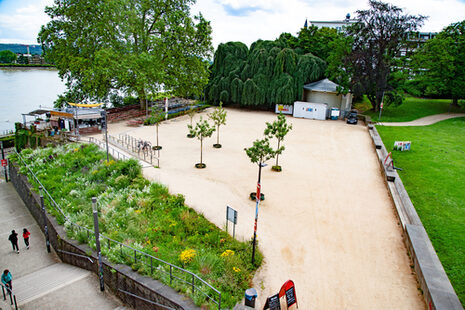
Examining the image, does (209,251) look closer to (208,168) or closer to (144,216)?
(144,216)

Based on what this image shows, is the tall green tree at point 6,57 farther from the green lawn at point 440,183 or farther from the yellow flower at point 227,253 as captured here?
the yellow flower at point 227,253

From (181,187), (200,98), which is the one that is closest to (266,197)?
(181,187)

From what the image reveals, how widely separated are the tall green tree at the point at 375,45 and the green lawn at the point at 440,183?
20.8ft

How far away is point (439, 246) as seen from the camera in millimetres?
12281

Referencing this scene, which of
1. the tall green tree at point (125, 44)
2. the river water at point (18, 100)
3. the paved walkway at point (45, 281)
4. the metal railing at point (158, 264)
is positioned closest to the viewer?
the metal railing at point (158, 264)

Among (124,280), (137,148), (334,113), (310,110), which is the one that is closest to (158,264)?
(124,280)

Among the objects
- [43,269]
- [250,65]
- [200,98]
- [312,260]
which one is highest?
[250,65]

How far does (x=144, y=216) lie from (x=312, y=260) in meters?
7.35

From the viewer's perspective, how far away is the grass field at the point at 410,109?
37625 millimetres

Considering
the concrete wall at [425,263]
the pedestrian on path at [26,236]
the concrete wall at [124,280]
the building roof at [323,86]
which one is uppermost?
the building roof at [323,86]

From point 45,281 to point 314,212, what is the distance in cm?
1162

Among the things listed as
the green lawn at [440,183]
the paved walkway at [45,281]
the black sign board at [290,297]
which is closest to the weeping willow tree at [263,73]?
the green lawn at [440,183]

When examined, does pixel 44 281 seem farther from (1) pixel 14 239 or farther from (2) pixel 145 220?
(1) pixel 14 239

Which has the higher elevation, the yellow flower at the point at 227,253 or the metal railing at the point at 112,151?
the metal railing at the point at 112,151
